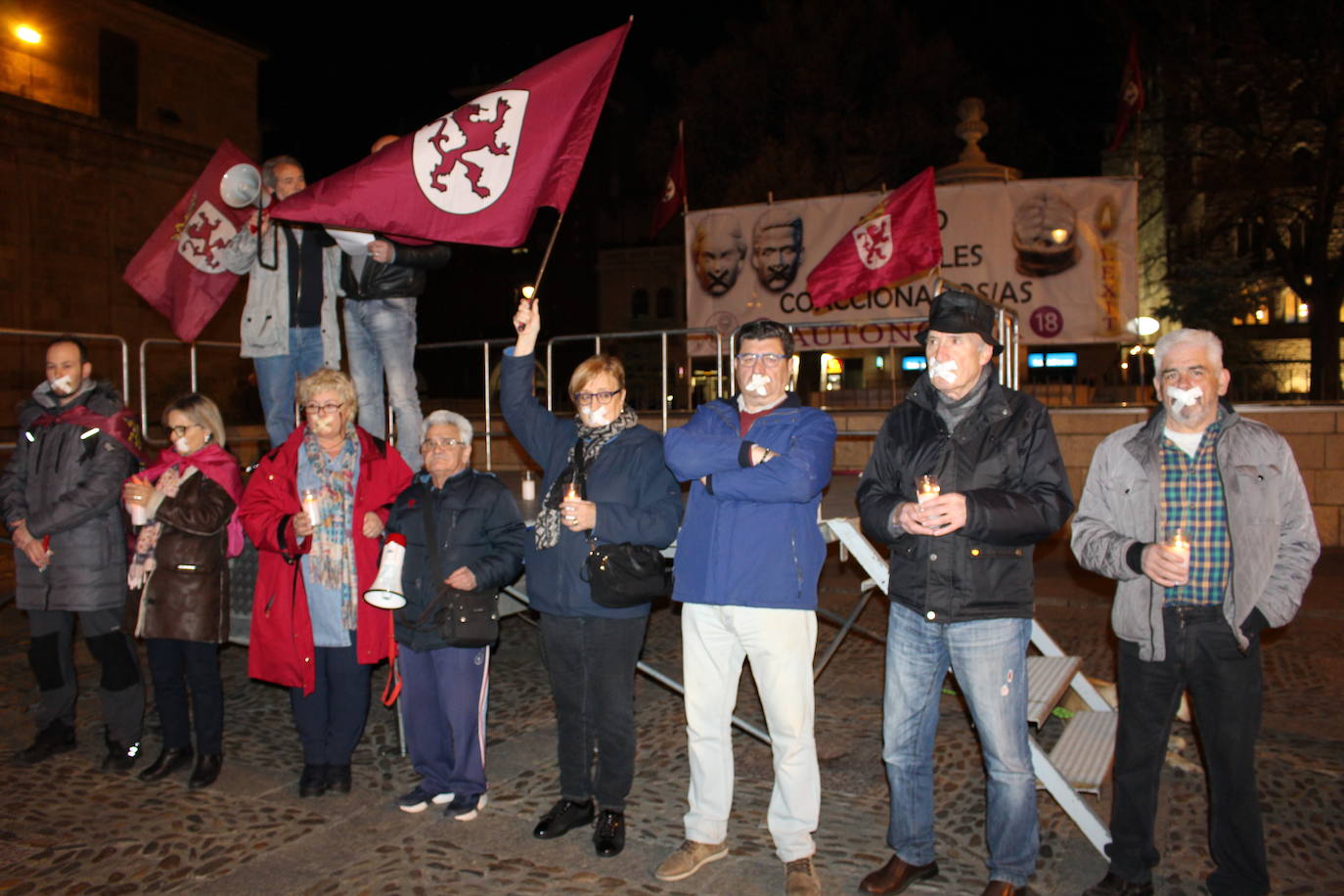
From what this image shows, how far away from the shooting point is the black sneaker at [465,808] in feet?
15.3

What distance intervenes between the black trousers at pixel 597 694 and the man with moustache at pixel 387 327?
265 cm

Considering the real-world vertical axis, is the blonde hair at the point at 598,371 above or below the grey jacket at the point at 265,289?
below

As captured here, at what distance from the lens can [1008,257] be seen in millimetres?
15703

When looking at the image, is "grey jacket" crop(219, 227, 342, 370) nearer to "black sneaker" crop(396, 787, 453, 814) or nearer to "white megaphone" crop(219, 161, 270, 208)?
"white megaphone" crop(219, 161, 270, 208)

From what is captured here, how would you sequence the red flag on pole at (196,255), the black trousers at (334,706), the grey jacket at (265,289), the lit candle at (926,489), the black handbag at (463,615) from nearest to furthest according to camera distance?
1. the lit candle at (926,489)
2. the black handbag at (463,615)
3. the black trousers at (334,706)
4. the grey jacket at (265,289)
5. the red flag on pole at (196,255)

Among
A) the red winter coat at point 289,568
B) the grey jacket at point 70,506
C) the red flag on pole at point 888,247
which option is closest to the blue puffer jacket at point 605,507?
the red winter coat at point 289,568

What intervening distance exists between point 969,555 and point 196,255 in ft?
18.1

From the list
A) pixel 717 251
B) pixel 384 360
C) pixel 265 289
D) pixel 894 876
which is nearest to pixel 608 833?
pixel 894 876

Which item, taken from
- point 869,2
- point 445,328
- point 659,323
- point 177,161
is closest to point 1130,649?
point 869,2

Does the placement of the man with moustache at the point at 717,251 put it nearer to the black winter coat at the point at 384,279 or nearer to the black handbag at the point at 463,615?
the black winter coat at the point at 384,279

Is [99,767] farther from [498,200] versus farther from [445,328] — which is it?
[445,328]

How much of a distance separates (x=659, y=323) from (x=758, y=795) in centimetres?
4570

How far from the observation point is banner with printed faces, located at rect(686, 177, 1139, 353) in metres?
15.4

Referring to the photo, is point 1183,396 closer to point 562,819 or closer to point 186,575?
point 562,819
